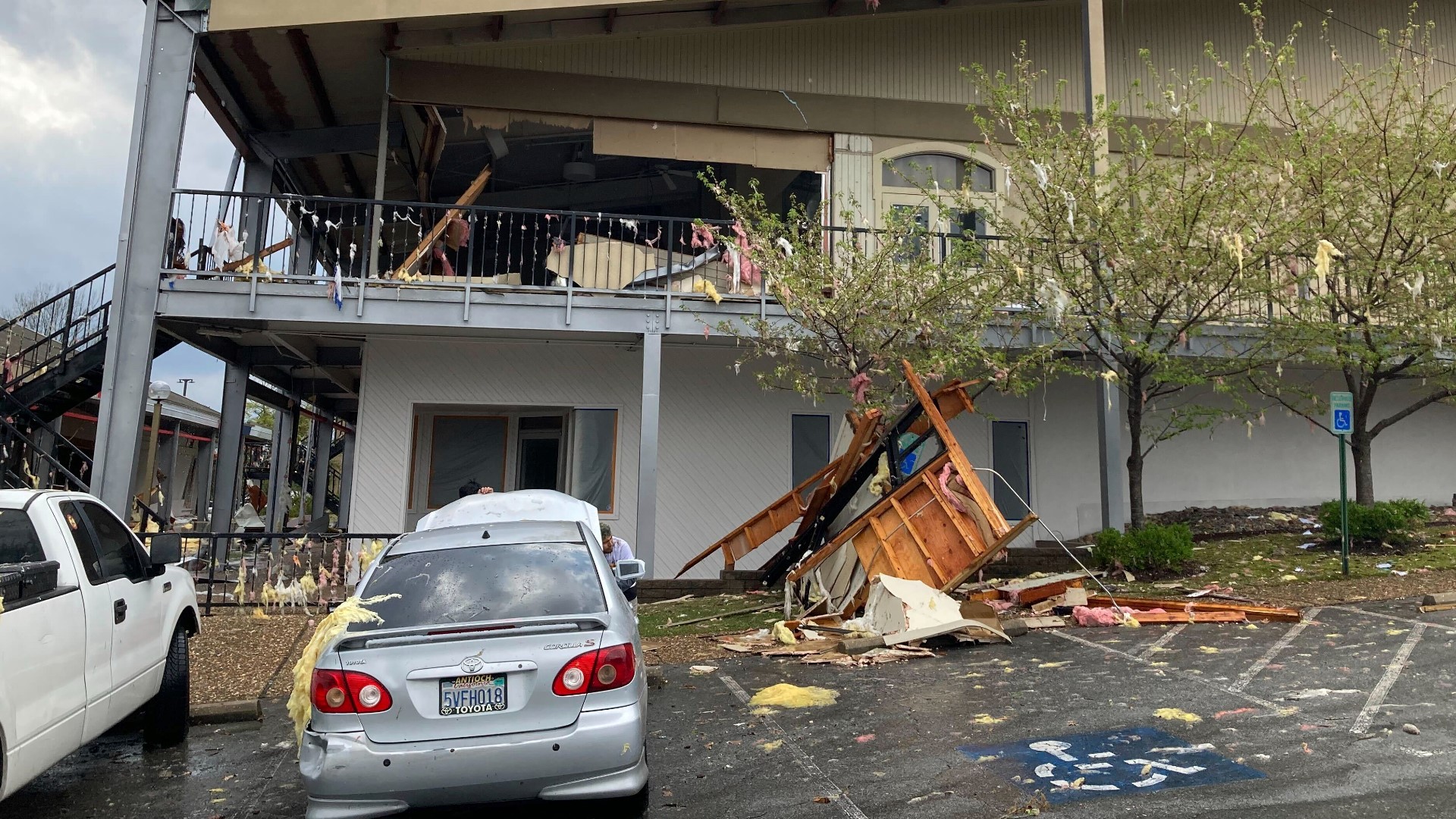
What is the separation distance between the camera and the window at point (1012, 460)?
45.7 ft

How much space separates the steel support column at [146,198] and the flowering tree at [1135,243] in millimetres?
9322

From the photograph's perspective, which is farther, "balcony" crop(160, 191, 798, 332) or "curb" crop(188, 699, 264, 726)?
"balcony" crop(160, 191, 798, 332)

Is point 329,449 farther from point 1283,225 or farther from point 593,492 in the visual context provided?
point 1283,225

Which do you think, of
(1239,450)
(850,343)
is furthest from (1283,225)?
(1239,450)

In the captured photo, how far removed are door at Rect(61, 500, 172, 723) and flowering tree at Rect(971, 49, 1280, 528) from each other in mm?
8668

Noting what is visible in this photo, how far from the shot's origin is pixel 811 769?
4863mm

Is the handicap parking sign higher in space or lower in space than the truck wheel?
higher

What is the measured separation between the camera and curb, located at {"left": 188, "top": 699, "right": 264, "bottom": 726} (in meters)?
6.28

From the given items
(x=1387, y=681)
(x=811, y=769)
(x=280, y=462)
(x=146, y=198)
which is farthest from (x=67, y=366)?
(x=1387, y=681)

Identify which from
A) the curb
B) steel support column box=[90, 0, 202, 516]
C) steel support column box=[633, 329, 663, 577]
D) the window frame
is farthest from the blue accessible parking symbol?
steel support column box=[90, 0, 202, 516]

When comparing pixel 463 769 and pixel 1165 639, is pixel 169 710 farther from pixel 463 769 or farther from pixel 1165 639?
pixel 1165 639

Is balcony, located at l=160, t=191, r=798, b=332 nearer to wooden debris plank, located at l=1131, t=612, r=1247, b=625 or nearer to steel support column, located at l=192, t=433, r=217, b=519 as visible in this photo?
wooden debris plank, located at l=1131, t=612, r=1247, b=625

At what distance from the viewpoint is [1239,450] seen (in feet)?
47.6

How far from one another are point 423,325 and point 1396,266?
11217mm
